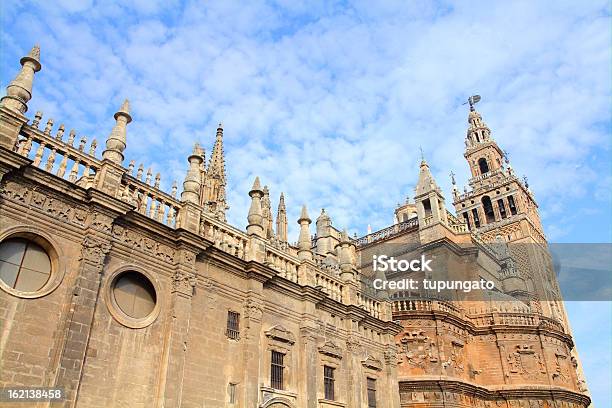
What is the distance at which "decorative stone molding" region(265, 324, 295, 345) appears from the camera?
56.4 ft

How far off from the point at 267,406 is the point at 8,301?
28.3 feet

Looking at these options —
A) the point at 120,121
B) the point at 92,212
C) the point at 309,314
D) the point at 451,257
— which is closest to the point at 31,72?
the point at 120,121

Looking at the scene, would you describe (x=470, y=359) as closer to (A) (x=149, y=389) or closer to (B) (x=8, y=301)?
(A) (x=149, y=389)

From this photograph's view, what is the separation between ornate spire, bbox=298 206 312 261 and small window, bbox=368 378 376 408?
20.2 ft

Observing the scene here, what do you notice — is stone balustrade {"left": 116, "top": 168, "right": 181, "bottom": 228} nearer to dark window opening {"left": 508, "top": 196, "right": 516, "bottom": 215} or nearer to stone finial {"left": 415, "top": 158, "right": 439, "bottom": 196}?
stone finial {"left": 415, "top": 158, "right": 439, "bottom": 196}

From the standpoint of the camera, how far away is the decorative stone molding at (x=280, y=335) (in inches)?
677

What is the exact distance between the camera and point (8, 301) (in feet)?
36.6

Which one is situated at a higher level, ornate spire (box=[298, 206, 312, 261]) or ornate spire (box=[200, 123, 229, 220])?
ornate spire (box=[200, 123, 229, 220])

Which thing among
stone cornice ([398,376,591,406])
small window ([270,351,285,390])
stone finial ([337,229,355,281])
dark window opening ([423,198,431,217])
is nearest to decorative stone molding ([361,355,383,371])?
stone finial ([337,229,355,281])

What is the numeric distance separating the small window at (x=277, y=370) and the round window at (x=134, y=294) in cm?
509

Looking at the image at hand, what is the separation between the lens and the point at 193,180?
16.7m

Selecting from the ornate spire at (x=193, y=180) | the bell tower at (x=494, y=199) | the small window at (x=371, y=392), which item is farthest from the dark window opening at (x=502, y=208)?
the ornate spire at (x=193, y=180)

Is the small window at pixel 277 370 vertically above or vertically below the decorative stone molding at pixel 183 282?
below

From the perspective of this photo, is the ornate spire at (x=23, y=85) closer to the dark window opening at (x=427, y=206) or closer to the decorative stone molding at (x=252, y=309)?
the decorative stone molding at (x=252, y=309)
